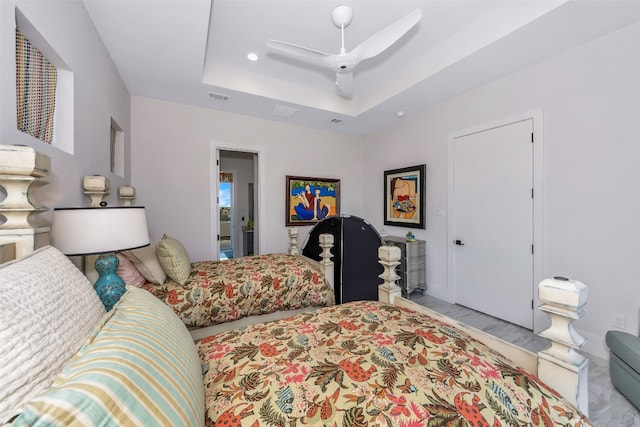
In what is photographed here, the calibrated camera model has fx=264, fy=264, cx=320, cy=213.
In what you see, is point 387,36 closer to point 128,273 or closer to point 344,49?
point 344,49

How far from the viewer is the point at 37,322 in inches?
22.0

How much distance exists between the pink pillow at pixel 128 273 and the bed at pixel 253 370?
3.17 ft

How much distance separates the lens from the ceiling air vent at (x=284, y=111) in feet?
12.1

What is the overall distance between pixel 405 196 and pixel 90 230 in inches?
149

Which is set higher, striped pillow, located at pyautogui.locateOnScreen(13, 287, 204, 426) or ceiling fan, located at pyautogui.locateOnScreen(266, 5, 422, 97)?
ceiling fan, located at pyautogui.locateOnScreen(266, 5, 422, 97)

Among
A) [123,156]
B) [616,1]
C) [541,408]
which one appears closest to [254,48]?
[123,156]

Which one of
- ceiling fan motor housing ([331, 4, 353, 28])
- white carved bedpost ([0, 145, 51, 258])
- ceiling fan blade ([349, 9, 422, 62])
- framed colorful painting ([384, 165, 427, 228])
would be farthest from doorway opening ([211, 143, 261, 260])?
white carved bedpost ([0, 145, 51, 258])

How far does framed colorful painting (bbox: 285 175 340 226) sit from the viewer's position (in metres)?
4.35

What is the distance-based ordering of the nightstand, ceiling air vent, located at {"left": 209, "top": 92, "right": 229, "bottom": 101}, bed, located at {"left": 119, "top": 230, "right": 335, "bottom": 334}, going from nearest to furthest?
bed, located at {"left": 119, "top": 230, "right": 335, "bottom": 334} < ceiling air vent, located at {"left": 209, "top": 92, "right": 229, "bottom": 101} < the nightstand

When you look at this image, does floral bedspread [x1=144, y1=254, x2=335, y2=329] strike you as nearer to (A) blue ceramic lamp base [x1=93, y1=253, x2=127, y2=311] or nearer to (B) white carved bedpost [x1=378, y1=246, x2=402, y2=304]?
(A) blue ceramic lamp base [x1=93, y1=253, x2=127, y2=311]

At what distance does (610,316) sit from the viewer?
7.30ft

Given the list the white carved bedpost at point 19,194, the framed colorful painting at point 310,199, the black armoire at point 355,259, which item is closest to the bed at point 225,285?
the black armoire at point 355,259

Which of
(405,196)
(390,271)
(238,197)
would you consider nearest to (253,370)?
(390,271)

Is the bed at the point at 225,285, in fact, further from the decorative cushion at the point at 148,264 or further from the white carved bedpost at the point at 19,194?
the white carved bedpost at the point at 19,194
